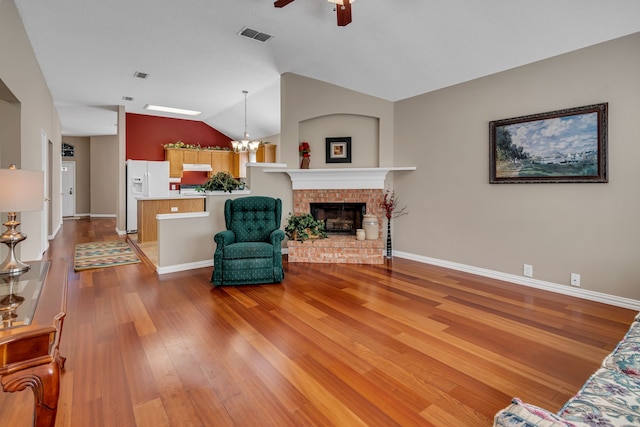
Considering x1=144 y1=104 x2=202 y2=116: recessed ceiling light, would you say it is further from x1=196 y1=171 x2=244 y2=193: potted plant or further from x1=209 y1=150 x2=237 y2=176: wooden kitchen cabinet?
x1=196 y1=171 x2=244 y2=193: potted plant

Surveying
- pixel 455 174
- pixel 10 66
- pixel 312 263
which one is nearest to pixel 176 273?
pixel 312 263

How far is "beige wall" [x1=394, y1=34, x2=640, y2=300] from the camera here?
10.4ft

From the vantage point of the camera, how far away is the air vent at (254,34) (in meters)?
4.12

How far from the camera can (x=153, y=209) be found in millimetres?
6656

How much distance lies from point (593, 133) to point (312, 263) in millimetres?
3658

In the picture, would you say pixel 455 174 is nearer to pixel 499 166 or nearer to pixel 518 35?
pixel 499 166

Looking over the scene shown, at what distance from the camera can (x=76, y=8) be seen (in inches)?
141

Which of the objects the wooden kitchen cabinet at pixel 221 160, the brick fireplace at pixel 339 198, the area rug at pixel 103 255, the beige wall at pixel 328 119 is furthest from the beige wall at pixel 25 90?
the wooden kitchen cabinet at pixel 221 160

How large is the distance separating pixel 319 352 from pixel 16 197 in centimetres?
199

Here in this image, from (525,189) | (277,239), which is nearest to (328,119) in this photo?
(277,239)

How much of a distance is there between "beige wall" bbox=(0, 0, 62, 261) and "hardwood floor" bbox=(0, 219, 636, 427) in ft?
4.20

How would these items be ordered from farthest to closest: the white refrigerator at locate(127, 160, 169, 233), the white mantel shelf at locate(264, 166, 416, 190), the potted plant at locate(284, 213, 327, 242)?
the white refrigerator at locate(127, 160, 169, 233)
the white mantel shelf at locate(264, 166, 416, 190)
the potted plant at locate(284, 213, 327, 242)

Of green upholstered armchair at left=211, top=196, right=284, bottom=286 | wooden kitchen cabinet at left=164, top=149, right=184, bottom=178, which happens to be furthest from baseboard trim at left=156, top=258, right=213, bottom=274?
wooden kitchen cabinet at left=164, top=149, right=184, bottom=178

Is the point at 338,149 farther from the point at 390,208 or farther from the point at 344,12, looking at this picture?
the point at 344,12
